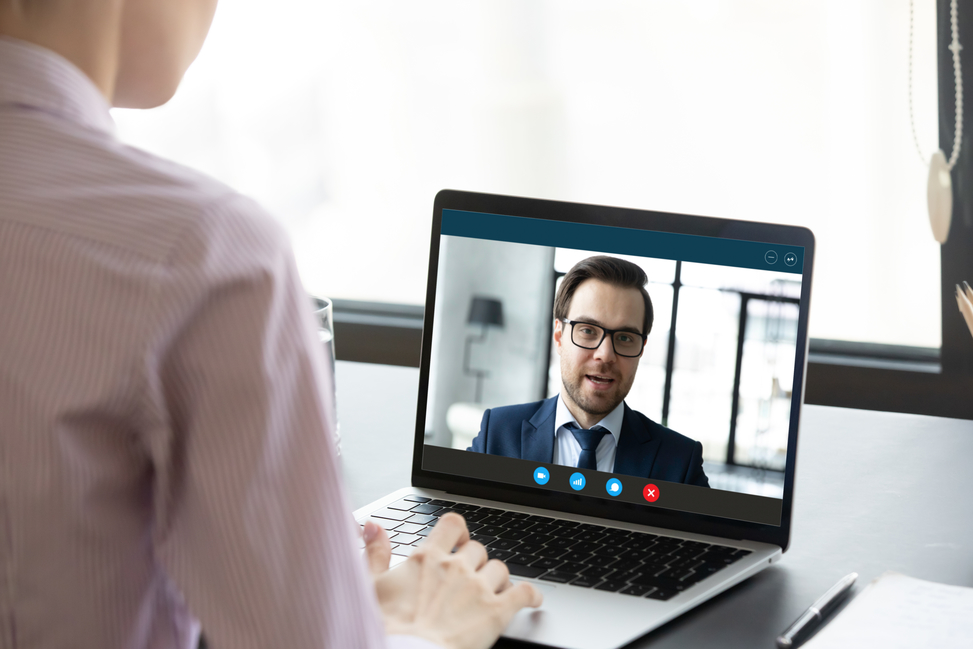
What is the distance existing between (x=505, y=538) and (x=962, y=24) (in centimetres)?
156

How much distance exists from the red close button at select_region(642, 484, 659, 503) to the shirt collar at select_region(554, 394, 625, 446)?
53 millimetres

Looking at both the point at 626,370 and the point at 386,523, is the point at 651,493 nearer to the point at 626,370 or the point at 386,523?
the point at 626,370

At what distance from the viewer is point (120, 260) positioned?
1.31ft

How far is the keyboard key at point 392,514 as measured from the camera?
2.91ft

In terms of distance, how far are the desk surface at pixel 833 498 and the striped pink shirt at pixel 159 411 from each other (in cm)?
31

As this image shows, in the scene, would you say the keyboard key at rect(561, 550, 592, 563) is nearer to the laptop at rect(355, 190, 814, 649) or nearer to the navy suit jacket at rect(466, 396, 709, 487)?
the laptop at rect(355, 190, 814, 649)

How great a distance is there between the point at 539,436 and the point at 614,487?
0.30 feet

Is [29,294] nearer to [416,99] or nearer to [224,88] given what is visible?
[416,99]

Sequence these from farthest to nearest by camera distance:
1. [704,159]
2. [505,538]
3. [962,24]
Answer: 1. [704,159]
2. [962,24]
3. [505,538]

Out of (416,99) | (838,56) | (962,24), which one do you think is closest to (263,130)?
(416,99)

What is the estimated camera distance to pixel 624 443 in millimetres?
888

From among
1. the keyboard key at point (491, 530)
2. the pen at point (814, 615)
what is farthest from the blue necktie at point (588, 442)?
the pen at point (814, 615)

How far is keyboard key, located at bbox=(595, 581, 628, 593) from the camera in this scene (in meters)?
0.73

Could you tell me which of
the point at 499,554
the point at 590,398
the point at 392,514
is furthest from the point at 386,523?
the point at 590,398
